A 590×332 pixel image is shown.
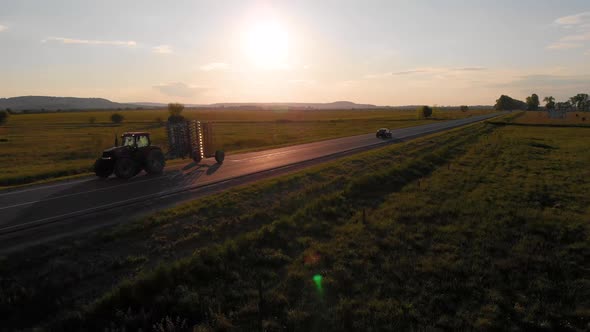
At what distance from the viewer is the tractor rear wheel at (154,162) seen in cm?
1775

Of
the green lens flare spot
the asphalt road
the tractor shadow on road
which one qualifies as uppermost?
the tractor shadow on road

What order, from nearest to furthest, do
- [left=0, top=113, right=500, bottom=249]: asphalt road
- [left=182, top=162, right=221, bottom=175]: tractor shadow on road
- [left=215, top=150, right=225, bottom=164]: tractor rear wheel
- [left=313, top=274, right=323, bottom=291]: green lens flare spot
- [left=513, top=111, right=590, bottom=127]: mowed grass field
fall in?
[left=313, top=274, right=323, bottom=291]: green lens flare spot
[left=0, top=113, right=500, bottom=249]: asphalt road
[left=182, top=162, right=221, bottom=175]: tractor shadow on road
[left=215, top=150, right=225, bottom=164]: tractor rear wheel
[left=513, top=111, right=590, bottom=127]: mowed grass field

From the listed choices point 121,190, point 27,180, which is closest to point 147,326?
point 121,190

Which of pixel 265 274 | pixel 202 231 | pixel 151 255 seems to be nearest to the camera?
pixel 265 274

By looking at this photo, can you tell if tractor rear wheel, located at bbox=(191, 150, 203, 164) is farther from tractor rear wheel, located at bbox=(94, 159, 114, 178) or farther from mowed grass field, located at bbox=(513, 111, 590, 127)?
mowed grass field, located at bbox=(513, 111, 590, 127)

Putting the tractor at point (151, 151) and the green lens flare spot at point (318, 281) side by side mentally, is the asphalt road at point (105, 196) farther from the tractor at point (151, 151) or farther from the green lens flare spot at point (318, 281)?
the green lens flare spot at point (318, 281)

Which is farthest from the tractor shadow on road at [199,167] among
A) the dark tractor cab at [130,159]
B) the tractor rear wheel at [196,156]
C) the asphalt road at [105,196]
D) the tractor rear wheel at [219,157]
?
the dark tractor cab at [130,159]

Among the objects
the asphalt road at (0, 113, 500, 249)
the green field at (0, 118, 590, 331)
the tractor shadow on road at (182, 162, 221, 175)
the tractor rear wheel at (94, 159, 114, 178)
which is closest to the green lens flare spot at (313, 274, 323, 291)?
the green field at (0, 118, 590, 331)

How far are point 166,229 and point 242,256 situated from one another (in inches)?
121

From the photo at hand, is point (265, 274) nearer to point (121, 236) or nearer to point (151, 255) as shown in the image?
point (151, 255)

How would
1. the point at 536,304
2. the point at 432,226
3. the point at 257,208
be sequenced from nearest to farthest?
the point at 536,304
the point at 432,226
the point at 257,208

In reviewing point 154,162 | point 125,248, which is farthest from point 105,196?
point 125,248

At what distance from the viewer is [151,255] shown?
28.0ft

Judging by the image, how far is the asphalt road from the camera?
1062 cm
